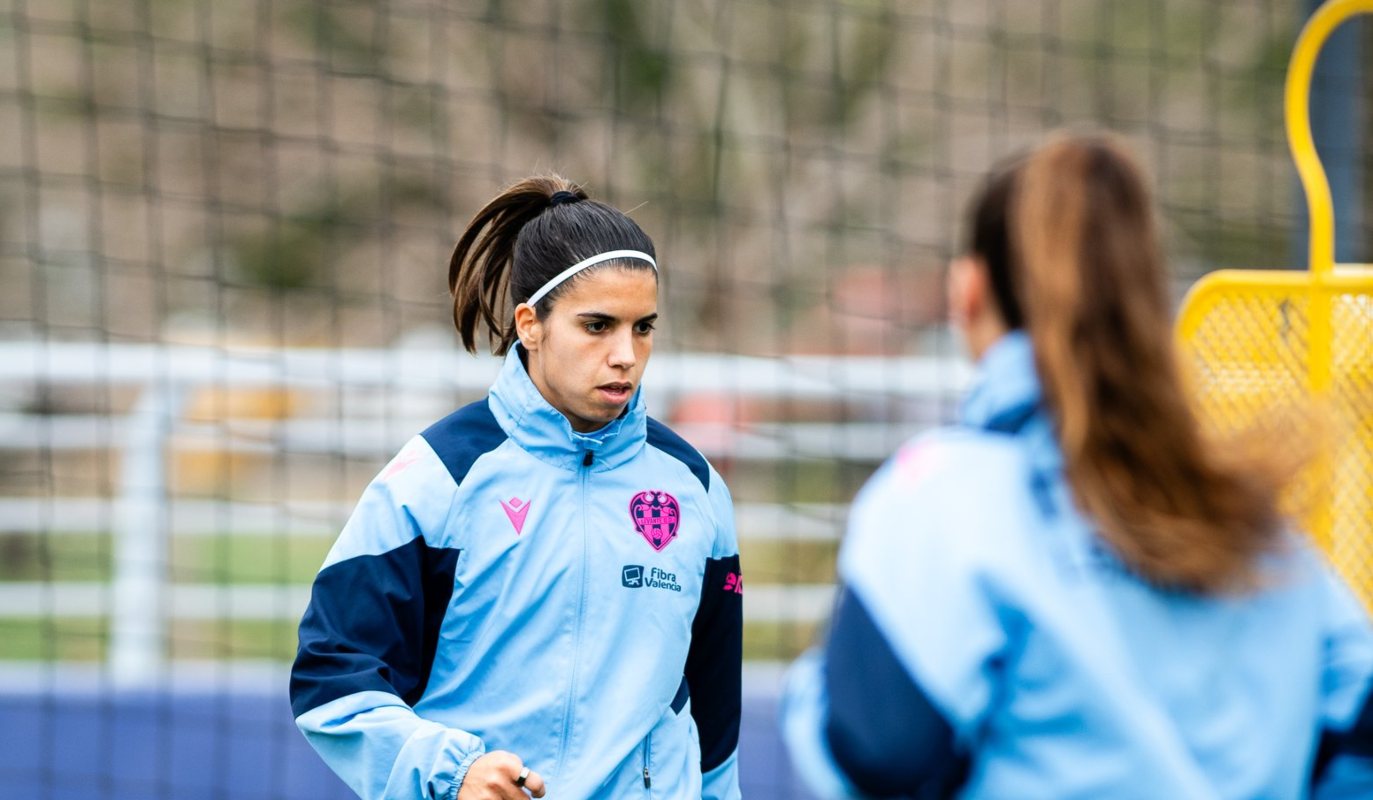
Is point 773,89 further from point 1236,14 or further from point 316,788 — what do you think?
point 316,788

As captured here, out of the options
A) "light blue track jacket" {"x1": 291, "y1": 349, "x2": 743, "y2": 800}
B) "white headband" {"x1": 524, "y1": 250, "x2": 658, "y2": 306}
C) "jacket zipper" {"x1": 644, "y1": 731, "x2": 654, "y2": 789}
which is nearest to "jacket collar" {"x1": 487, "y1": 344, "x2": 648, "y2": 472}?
"light blue track jacket" {"x1": 291, "y1": 349, "x2": 743, "y2": 800}

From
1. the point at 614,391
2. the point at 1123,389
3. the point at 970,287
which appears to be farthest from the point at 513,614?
the point at 1123,389

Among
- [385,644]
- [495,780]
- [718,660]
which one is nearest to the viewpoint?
[495,780]

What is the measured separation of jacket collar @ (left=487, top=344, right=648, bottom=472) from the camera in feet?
7.41

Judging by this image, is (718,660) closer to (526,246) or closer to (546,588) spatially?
(546,588)

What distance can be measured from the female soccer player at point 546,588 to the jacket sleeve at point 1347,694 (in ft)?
3.14

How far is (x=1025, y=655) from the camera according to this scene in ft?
4.49

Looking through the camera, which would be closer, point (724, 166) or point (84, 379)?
point (84, 379)

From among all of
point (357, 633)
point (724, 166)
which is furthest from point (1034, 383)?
point (724, 166)

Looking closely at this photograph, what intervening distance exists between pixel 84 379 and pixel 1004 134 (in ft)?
30.7

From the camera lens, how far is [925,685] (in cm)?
135

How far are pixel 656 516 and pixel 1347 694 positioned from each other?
1.06m

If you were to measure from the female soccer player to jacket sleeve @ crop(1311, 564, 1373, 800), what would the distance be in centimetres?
96

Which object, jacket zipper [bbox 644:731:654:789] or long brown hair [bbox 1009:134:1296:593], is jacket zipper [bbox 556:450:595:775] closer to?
jacket zipper [bbox 644:731:654:789]
